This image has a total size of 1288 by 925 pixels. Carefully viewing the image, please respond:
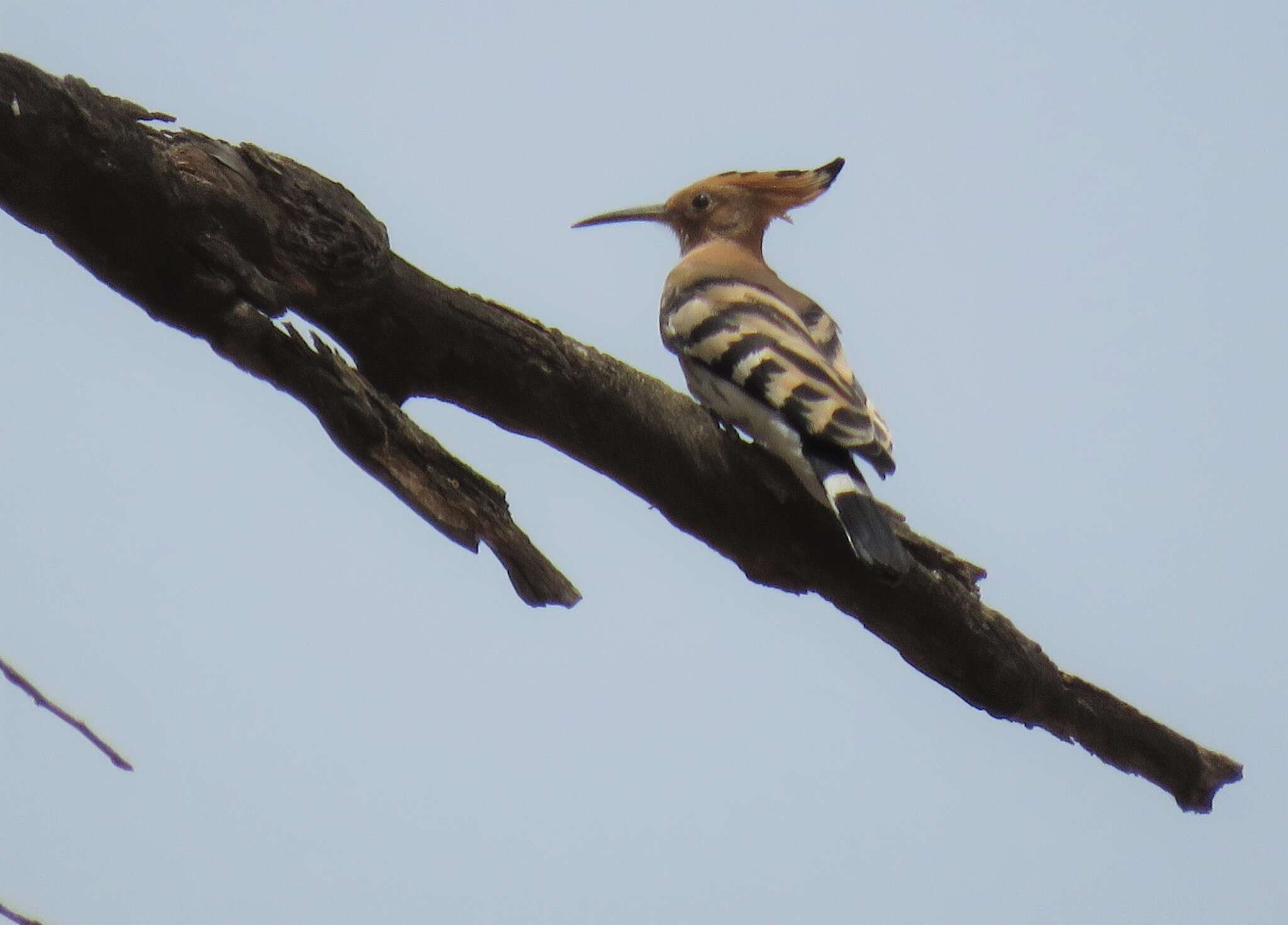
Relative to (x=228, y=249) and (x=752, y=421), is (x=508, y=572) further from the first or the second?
(x=752, y=421)

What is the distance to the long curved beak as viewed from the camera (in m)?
4.71

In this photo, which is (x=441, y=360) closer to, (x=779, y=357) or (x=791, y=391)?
(x=791, y=391)

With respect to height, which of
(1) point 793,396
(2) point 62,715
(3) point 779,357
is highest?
(3) point 779,357

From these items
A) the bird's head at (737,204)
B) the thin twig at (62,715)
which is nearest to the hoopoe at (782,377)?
the bird's head at (737,204)

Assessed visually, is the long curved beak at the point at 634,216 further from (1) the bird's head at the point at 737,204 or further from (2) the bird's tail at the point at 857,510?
(2) the bird's tail at the point at 857,510

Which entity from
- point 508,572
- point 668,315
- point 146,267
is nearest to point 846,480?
point 508,572

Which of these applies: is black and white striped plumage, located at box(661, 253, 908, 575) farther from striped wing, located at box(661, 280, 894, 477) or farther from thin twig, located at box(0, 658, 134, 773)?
thin twig, located at box(0, 658, 134, 773)

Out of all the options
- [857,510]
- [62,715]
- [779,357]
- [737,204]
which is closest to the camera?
[62,715]

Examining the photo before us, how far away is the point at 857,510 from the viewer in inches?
101

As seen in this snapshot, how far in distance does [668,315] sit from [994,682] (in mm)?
1285

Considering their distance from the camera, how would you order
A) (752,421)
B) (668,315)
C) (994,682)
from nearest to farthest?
1. (994,682)
2. (752,421)
3. (668,315)

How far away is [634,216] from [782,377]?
1908 millimetres

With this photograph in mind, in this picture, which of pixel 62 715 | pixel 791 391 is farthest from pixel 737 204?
pixel 62 715

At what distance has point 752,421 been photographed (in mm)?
2920
